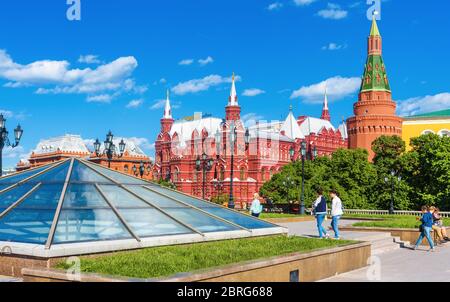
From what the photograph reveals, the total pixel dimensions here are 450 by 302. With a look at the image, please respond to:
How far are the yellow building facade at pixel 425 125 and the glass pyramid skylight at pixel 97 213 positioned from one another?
6044cm

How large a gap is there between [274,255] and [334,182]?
35.8m

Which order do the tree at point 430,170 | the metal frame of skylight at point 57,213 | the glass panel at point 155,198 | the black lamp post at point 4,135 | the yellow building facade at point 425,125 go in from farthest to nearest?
the yellow building facade at point 425,125, the tree at point 430,170, the black lamp post at point 4,135, the glass panel at point 155,198, the metal frame of skylight at point 57,213

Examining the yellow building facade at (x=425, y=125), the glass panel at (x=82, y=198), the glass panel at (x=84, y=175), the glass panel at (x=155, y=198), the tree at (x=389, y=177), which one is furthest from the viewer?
the yellow building facade at (x=425, y=125)

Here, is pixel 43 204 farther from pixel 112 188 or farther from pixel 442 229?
pixel 442 229

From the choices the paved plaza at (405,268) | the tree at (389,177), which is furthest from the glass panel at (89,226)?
the tree at (389,177)

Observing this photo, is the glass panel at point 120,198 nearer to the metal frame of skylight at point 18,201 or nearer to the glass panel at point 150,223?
the glass panel at point 150,223

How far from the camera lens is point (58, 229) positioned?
7789 millimetres

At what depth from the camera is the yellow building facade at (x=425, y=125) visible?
6606cm

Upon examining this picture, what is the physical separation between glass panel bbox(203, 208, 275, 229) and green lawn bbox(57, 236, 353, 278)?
3.10 ft

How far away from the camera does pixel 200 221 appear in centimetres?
1009

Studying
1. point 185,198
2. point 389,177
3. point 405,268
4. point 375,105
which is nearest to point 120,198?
point 185,198
